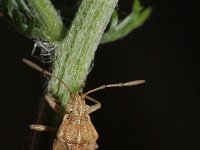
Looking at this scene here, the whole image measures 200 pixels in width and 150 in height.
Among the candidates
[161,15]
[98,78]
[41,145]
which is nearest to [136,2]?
[41,145]

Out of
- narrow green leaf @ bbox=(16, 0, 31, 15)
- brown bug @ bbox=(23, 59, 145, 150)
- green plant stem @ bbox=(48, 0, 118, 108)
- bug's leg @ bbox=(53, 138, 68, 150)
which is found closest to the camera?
green plant stem @ bbox=(48, 0, 118, 108)

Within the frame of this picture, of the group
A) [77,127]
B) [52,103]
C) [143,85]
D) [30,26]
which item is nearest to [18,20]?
[30,26]

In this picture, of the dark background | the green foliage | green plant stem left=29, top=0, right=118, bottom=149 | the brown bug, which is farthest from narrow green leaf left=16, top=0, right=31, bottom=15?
the dark background

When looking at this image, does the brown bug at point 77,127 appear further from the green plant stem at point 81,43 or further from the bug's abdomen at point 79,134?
the green plant stem at point 81,43

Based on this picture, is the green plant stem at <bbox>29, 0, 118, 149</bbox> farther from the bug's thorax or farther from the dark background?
the dark background

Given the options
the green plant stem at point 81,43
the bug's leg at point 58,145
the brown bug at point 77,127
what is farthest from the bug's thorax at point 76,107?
the green plant stem at point 81,43

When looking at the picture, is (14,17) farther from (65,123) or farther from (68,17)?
(65,123)
